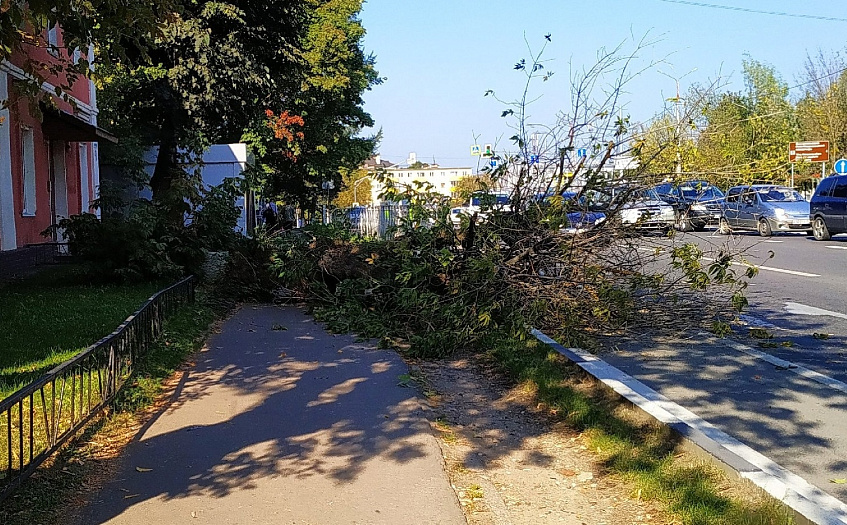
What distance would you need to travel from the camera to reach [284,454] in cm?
581

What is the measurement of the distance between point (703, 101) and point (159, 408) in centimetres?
696

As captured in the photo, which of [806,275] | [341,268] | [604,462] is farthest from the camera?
[806,275]

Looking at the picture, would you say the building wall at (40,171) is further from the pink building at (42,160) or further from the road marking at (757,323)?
the road marking at (757,323)

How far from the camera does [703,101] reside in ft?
32.1

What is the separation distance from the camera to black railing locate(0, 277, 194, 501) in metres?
4.68

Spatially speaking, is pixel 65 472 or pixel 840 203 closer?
pixel 65 472

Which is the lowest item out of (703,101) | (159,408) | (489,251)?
(159,408)

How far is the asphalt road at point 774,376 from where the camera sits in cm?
569

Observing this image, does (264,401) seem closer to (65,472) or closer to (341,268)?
(65,472)

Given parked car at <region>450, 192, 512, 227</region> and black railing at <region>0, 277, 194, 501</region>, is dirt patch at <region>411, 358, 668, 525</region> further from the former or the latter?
parked car at <region>450, 192, 512, 227</region>

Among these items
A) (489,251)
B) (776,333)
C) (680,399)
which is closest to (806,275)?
(776,333)

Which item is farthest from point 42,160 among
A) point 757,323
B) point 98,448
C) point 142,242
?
point 757,323

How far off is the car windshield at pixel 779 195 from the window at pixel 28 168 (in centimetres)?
2311

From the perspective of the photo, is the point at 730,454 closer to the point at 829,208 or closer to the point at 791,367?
the point at 791,367
